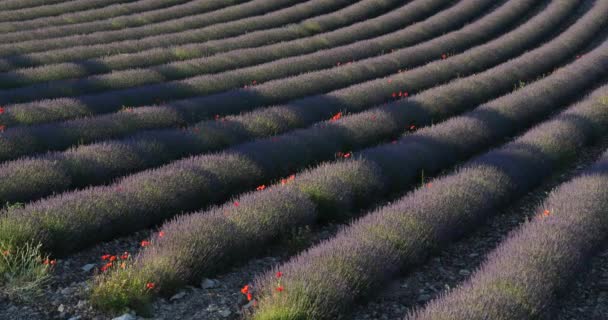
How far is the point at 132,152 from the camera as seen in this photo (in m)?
6.17

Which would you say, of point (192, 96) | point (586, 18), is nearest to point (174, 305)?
point (192, 96)

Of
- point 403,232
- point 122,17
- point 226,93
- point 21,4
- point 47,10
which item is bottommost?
point 403,232

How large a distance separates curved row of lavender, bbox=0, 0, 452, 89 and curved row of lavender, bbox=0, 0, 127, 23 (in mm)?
6752

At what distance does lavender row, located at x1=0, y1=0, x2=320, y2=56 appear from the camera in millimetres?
12484

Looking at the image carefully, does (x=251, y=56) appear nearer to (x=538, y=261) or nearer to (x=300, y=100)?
(x=300, y=100)

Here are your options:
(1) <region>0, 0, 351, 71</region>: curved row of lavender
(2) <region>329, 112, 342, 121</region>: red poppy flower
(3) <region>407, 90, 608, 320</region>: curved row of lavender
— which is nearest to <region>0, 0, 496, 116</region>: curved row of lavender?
(2) <region>329, 112, 342, 121</region>: red poppy flower

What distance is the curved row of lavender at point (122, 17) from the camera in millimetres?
14023

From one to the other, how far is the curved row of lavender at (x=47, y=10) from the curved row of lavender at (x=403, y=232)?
13110mm

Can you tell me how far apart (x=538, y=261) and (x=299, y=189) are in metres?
1.85

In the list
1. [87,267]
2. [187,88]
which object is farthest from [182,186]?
[187,88]

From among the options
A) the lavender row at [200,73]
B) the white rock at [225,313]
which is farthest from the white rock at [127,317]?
the lavender row at [200,73]

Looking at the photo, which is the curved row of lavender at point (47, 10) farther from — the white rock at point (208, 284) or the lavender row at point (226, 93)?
the white rock at point (208, 284)

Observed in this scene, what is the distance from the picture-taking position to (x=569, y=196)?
5.14 meters

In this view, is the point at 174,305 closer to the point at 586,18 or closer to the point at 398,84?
the point at 398,84
